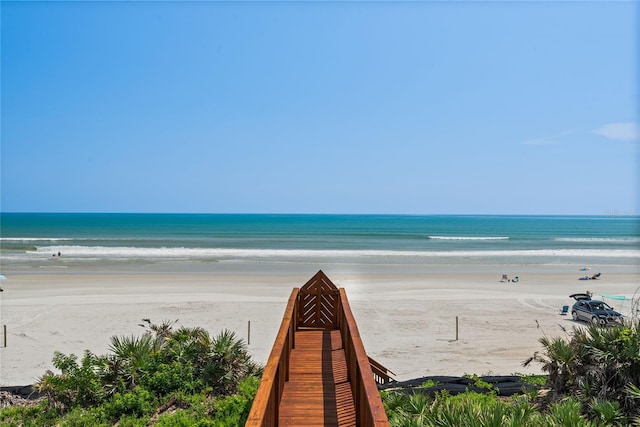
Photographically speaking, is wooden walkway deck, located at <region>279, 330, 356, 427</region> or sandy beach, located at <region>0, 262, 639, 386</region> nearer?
wooden walkway deck, located at <region>279, 330, 356, 427</region>

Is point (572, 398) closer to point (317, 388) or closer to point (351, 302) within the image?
point (317, 388)

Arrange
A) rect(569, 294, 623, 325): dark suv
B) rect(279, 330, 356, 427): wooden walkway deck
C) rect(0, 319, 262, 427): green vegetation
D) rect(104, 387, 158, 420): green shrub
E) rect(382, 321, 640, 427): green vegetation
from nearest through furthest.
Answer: rect(382, 321, 640, 427): green vegetation
rect(279, 330, 356, 427): wooden walkway deck
rect(0, 319, 262, 427): green vegetation
rect(104, 387, 158, 420): green shrub
rect(569, 294, 623, 325): dark suv

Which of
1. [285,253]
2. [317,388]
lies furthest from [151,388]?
[285,253]

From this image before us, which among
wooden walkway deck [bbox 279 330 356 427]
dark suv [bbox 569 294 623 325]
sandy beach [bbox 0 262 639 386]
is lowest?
sandy beach [bbox 0 262 639 386]

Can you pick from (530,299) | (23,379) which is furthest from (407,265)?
(23,379)

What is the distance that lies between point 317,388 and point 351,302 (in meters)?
18.8

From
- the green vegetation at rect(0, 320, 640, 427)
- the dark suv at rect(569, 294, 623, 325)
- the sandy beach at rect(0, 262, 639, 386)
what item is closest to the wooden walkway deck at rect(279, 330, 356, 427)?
the green vegetation at rect(0, 320, 640, 427)

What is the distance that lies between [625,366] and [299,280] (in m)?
29.0

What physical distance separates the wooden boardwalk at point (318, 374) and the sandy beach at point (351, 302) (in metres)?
4.18

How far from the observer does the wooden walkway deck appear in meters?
7.22

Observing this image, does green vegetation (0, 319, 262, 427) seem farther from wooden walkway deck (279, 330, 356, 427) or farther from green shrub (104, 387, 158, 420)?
wooden walkway deck (279, 330, 356, 427)

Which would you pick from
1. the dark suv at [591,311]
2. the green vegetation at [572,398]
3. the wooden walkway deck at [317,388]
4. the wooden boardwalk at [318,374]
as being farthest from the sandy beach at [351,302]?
the green vegetation at [572,398]

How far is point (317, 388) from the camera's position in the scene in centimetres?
844

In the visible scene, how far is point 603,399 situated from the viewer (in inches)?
333
